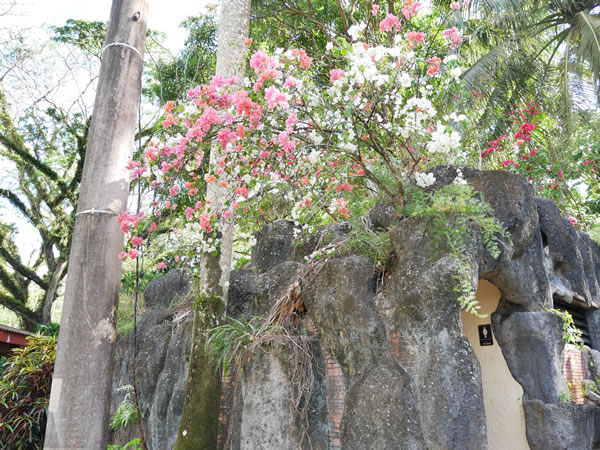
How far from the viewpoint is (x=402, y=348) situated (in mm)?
4379

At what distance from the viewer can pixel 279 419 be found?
485 centimetres

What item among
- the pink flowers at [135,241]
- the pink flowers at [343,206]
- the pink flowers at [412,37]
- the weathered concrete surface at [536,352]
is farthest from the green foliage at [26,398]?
the pink flowers at [412,37]

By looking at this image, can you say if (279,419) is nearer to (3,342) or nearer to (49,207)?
(3,342)

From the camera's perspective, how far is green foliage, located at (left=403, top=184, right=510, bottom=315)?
4301 millimetres

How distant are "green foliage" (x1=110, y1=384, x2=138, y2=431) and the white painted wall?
4538 millimetres

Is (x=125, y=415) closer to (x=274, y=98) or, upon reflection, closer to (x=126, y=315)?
(x=126, y=315)

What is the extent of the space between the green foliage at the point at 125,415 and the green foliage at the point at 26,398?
7.09 feet

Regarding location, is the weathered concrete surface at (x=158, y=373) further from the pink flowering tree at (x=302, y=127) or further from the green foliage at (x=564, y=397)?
the green foliage at (x=564, y=397)

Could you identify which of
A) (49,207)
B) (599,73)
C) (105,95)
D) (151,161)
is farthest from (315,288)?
(49,207)

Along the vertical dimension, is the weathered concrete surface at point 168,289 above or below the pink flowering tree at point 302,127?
below

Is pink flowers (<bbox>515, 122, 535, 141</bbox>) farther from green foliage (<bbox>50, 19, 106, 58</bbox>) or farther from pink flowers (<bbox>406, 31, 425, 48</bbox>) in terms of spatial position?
green foliage (<bbox>50, 19, 106, 58</bbox>)

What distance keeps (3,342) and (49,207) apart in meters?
6.07

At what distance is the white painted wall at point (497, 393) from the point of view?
18.1 feet

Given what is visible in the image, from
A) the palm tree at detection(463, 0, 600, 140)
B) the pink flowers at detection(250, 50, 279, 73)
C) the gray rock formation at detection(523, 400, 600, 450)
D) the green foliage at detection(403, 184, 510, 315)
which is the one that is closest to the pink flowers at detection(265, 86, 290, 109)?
the pink flowers at detection(250, 50, 279, 73)
